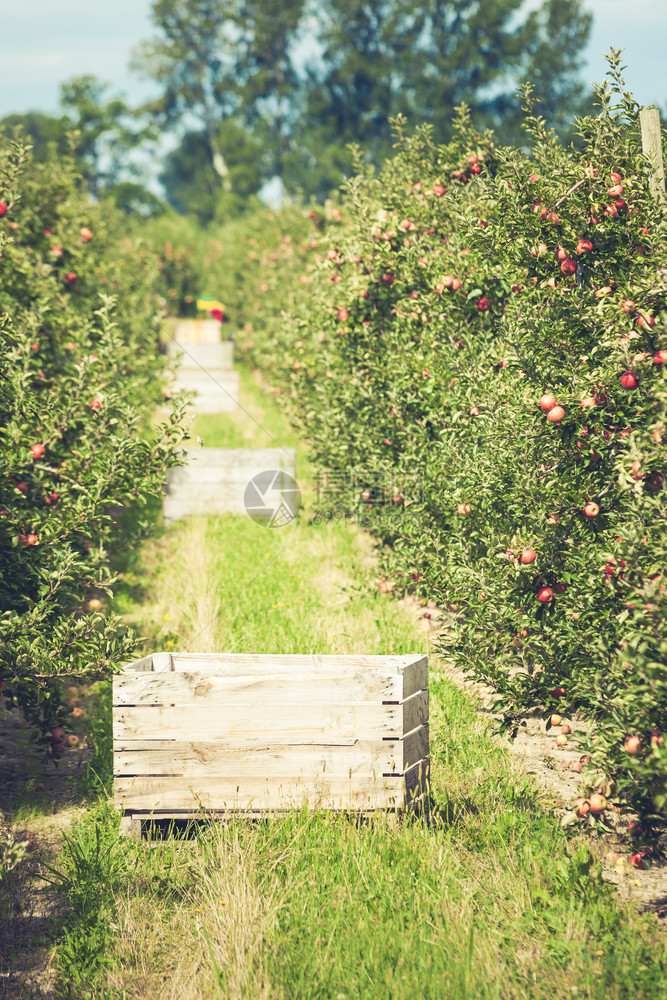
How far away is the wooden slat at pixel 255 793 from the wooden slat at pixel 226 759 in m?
0.04

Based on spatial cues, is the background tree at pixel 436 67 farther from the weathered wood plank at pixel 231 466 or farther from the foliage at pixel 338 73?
the weathered wood plank at pixel 231 466

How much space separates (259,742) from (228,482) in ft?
17.5

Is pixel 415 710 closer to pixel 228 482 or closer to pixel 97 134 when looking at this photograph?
pixel 228 482

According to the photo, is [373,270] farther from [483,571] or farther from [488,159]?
[483,571]

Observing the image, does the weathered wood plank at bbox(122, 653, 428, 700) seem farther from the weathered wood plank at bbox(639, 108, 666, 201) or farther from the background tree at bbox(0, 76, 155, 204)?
the background tree at bbox(0, 76, 155, 204)

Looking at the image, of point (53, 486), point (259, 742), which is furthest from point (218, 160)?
point (259, 742)

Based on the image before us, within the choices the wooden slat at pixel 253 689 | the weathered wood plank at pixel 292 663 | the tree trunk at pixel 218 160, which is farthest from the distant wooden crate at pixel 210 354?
the tree trunk at pixel 218 160

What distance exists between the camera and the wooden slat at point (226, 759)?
12.5 ft

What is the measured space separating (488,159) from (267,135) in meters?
39.7

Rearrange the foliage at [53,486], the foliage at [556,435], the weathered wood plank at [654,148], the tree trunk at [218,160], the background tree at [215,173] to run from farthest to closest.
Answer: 1. the tree trunk at [218,160]
2. the background tree at [215,173]
3. the foliage at [53,486]
4. the weathered wood plank at [654,148]
5. the foliage at [556,435]

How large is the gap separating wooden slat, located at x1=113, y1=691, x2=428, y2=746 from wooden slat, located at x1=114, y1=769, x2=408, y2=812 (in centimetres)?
20

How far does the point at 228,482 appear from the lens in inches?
352

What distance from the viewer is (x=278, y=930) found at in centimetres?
327

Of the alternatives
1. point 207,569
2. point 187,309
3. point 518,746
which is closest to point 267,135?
point 187,309
